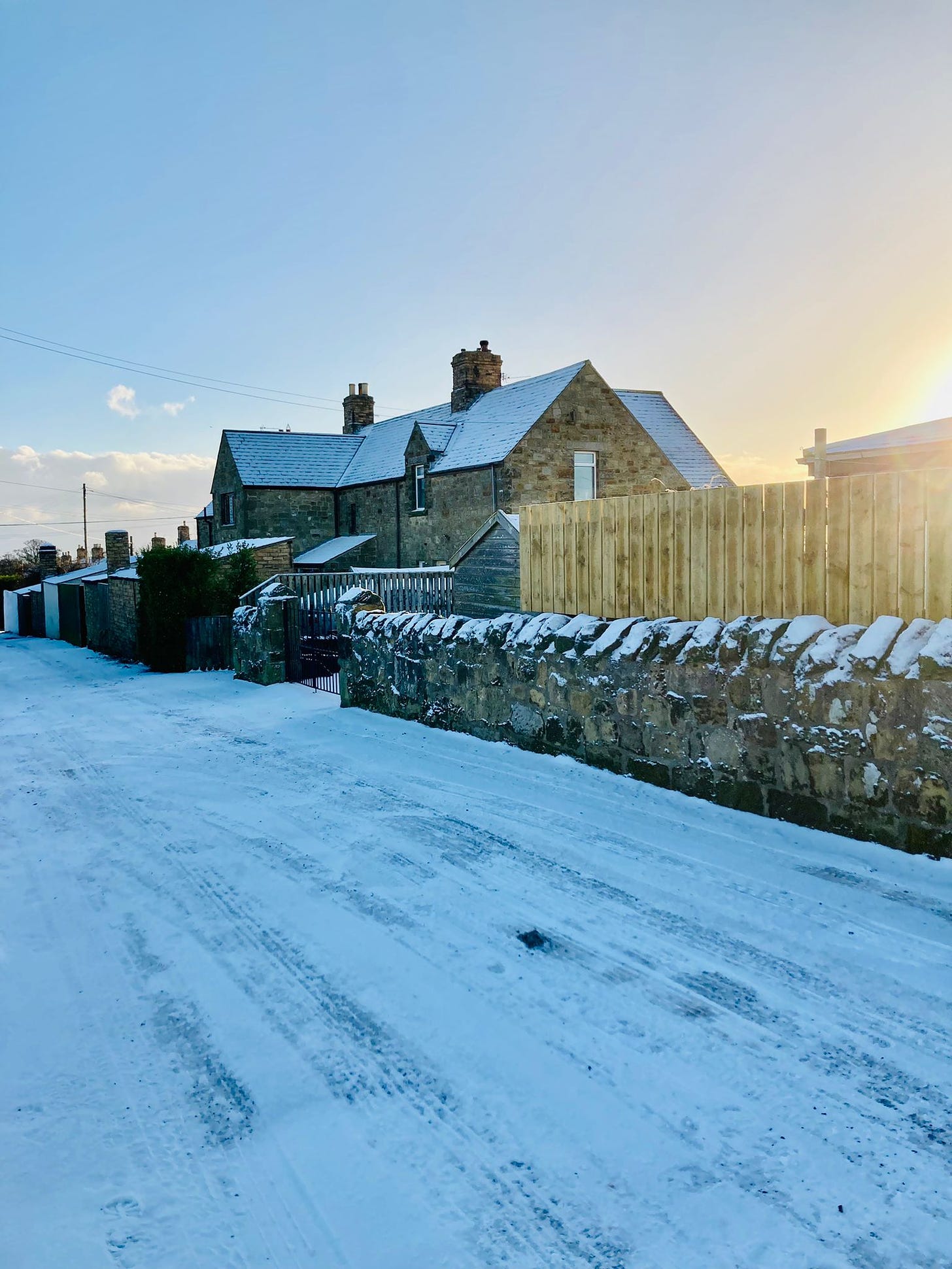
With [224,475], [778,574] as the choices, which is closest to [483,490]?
[224,475]

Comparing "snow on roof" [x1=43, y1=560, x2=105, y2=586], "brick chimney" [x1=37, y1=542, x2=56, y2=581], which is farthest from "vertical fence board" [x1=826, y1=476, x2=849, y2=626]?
"brick chimney" [x1=37, y1=542, x2=56, y2=581]

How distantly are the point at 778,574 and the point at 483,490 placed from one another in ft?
62.8

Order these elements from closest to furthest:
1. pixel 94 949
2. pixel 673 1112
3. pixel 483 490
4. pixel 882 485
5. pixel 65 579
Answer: pixel 673 1112 → pixel 94 949 → pixel 882 485 → pixel 483 490 → pixel 65 579

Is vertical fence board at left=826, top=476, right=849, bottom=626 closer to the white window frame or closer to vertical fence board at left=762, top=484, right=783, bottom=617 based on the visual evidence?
vertical fence board at left=762, top=484, right=783, bottom=617

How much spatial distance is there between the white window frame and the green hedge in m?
10.9

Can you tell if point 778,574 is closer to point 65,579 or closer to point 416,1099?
point 416,1099

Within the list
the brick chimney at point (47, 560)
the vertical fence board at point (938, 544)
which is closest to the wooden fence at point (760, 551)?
the vertical fence board at point (938, 544)

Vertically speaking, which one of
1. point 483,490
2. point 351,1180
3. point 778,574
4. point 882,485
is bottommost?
point 351,1180

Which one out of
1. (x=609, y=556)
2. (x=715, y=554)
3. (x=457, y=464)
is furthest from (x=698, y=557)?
(x=457, y=464)

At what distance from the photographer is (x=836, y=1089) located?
340 cm

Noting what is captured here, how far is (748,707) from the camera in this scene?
6.66 m

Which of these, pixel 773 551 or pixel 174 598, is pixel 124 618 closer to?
pixel 174 598

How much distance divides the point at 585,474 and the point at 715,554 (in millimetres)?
19576

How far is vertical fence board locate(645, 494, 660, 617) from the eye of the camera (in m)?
8.02
